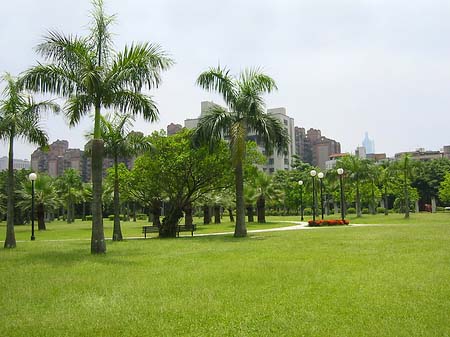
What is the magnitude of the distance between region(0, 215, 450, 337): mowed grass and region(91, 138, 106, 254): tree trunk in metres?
2.10

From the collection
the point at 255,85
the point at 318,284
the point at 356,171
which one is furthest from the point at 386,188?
the point at 318,284

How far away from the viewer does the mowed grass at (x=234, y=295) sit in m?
6.15

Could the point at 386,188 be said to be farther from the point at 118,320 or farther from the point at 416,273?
the point at 118,320

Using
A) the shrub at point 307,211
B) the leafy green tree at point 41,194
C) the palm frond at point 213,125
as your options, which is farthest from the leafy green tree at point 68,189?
the palm frond at point 213,125

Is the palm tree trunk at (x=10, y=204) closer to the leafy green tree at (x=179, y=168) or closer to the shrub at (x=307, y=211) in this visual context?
the leafy green tree at (x=179, y=168)

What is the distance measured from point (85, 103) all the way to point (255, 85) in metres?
9.86

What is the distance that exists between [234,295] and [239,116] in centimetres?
1650

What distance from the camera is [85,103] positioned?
16.6 meters

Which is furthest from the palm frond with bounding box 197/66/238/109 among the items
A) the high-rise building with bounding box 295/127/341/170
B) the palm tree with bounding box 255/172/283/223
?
the high-rise building with bounding box 295/127/341/170

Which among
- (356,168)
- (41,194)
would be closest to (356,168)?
(356,168)

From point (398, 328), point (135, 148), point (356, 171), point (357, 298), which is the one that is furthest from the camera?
point (356, 171)

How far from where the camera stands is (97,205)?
53.3 ft

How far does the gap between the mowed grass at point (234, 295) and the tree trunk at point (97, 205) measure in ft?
6.90

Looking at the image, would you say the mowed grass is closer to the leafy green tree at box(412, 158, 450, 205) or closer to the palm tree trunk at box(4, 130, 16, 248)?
the palm tree trunk at box(4, 130, 16, 248)
